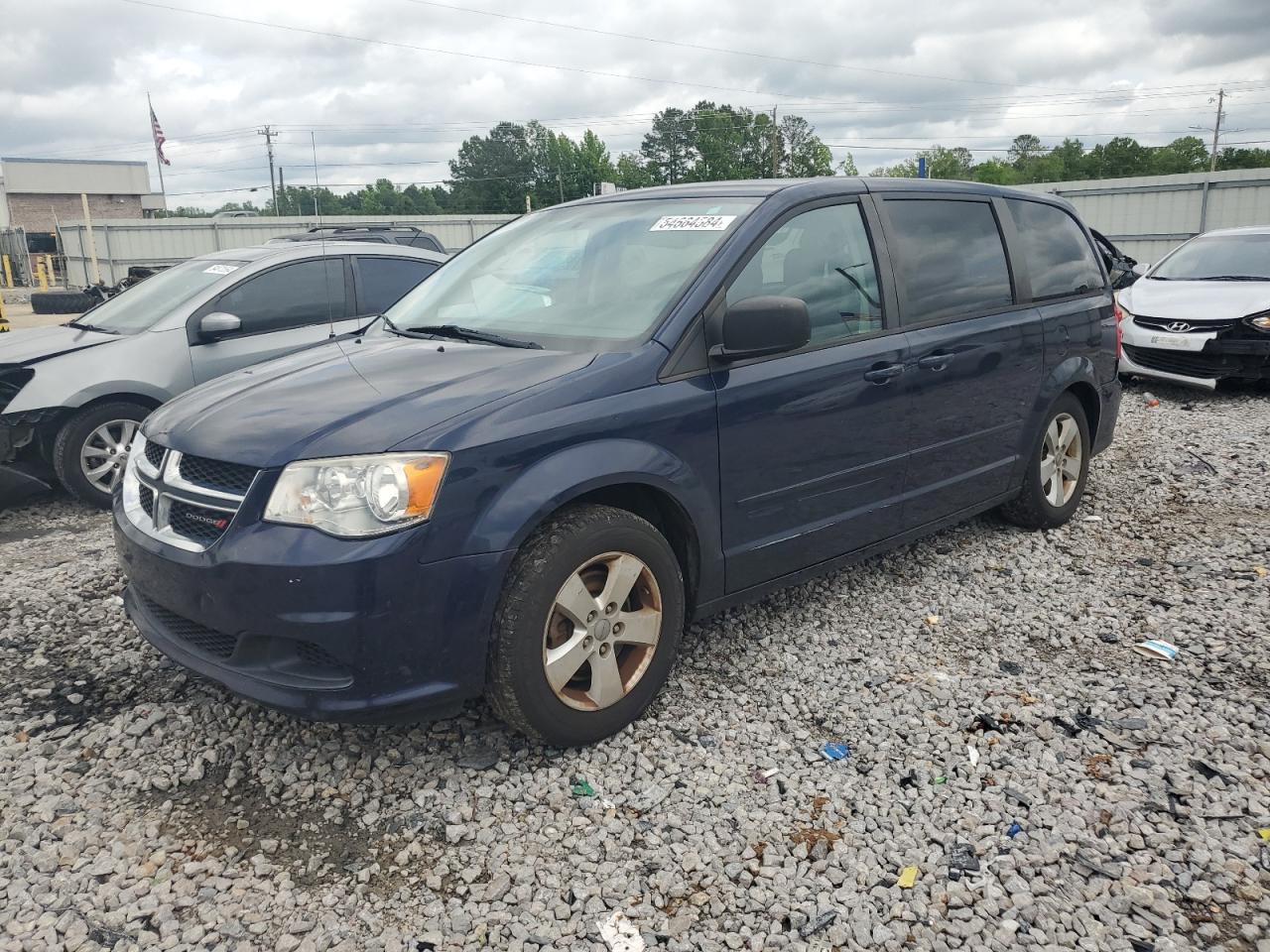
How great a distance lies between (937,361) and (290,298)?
4.64 m

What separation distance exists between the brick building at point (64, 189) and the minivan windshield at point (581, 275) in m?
68.4

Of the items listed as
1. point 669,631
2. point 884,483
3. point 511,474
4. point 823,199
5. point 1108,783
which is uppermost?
point 823,199

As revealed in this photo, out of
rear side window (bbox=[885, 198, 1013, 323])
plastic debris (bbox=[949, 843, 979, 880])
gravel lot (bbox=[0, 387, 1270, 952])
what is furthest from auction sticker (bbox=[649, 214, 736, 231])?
plastic debris (bbox=[949, 843, 979, 880])

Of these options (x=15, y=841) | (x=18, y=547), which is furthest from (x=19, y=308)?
(x=15, y=841)

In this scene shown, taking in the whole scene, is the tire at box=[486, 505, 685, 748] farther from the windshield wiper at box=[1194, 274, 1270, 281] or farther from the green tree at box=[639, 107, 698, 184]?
the green tree at box=[639, 107, 698, 184]

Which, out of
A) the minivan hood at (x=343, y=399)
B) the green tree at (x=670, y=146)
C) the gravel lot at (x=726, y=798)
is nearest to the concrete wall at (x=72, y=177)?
the green tree at (x=670, y=146)

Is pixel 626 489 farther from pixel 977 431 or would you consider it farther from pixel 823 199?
pixel 977 431

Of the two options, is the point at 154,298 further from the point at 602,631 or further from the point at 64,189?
the point at 64,189

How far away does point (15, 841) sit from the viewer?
2818mm

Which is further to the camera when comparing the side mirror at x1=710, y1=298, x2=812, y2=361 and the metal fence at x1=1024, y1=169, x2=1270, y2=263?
the metal fence at x1=1024, y1=169, x2=1270, y2=263

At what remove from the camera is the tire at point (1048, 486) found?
5.18m

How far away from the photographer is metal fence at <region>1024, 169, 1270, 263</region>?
65.6 ft

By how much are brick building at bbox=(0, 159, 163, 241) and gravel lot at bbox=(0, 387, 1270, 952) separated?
69354 millimetres

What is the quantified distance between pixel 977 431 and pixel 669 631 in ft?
6.85
